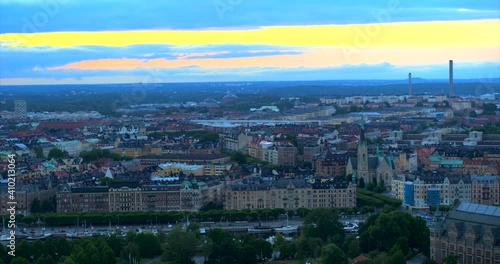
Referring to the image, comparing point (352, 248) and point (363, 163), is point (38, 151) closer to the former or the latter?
point (363, 163)

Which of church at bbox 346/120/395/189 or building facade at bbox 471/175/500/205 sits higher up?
church at bbox 346/120/395/189

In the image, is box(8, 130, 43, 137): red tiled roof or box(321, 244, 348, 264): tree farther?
box(8, 130, 43, 137): red tiled roof

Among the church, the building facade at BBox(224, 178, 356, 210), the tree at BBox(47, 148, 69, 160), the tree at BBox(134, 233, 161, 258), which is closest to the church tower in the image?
the church

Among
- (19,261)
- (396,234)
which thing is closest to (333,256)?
(396,234)

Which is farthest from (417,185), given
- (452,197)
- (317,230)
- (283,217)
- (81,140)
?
(81,140)

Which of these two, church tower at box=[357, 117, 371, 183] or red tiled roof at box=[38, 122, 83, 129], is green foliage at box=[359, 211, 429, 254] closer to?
church tower at box=[357, 117, 371, 183]

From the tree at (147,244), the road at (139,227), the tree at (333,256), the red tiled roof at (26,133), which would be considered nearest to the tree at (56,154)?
the red tiled roof at (26,133)

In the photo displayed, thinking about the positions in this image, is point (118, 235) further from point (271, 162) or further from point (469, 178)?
point (271, 162)

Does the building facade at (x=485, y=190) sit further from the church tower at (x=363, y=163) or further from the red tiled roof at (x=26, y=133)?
the red tiled roof at (x=26, y=133)
